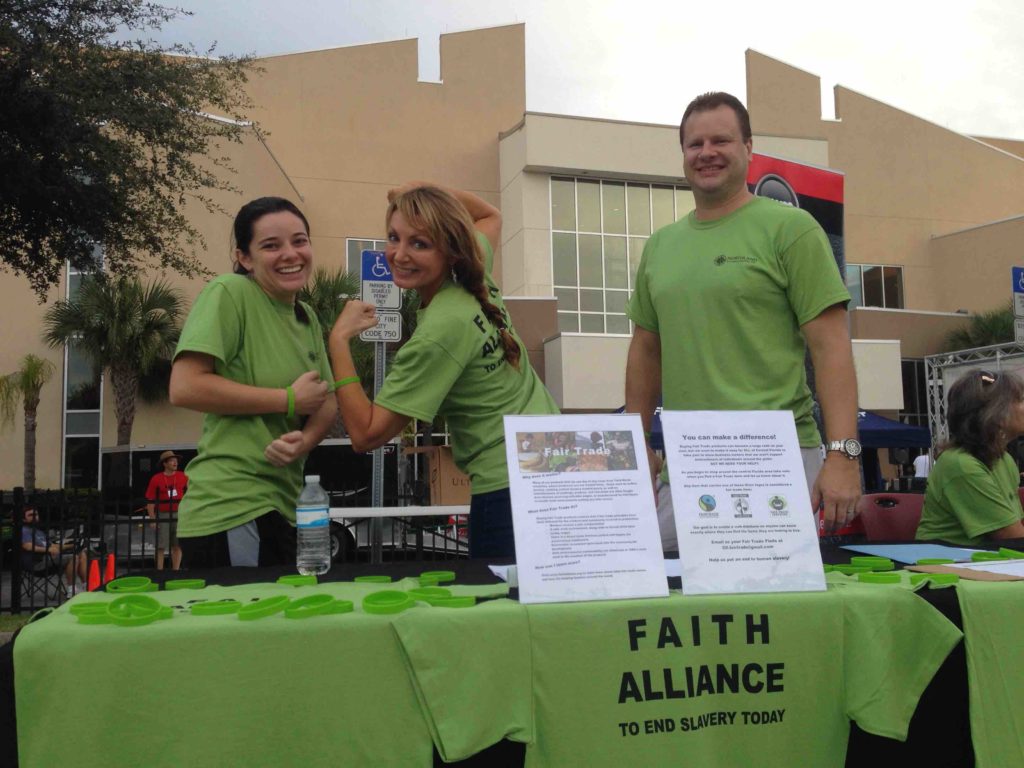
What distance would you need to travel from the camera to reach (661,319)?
2.55 m

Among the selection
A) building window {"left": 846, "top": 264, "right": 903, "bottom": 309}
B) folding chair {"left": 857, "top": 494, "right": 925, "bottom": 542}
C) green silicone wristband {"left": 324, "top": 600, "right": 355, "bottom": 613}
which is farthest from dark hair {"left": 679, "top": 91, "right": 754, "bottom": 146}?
building window {"left": 846, "top": 264, "right": 903, "bottom": 309}

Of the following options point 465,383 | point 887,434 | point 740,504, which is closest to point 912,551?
point 740,504

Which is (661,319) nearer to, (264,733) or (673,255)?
(673,255)

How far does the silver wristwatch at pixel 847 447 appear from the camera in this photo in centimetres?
224

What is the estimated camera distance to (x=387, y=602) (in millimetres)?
1517

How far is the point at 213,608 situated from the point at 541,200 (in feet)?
87.8

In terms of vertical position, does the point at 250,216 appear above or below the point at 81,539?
above

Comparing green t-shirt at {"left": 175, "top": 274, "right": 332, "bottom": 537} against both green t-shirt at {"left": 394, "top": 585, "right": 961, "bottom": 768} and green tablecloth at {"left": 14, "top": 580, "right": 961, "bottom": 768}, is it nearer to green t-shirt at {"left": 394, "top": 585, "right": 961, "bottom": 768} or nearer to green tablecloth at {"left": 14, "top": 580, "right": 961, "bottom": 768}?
green tablecloth at {"left": 14, "top": 580, "right": 961, "bottom": 768}

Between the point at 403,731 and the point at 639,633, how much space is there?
17.1 inches

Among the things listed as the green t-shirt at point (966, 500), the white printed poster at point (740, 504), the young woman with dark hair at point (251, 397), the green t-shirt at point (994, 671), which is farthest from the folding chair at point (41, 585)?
the green t-shirt at point (994, 671)

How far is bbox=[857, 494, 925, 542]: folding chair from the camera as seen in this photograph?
421 cm

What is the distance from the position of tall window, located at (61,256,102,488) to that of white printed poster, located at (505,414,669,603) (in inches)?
983

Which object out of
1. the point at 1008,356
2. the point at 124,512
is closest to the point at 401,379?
the point at 124,512

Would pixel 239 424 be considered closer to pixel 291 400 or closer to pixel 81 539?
pixel 291 400
